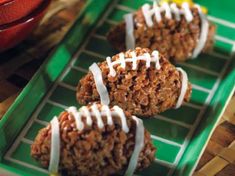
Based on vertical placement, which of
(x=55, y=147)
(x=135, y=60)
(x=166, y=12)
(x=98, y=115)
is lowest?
(x=55, y=147)

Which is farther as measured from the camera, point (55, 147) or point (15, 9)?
point (15, 9)

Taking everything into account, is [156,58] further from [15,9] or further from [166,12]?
[15,9]

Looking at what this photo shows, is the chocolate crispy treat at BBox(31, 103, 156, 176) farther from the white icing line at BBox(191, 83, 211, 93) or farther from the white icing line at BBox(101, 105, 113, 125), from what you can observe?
the white icing line at BBox(191, 83, 211, 93)

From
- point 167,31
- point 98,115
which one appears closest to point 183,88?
point 167,31

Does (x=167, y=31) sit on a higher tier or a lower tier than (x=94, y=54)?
higher

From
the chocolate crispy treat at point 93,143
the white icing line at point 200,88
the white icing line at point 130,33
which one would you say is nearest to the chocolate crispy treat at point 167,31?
the white icing line at point 130,33

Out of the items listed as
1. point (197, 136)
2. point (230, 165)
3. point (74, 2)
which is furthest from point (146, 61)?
point (74, 2)
